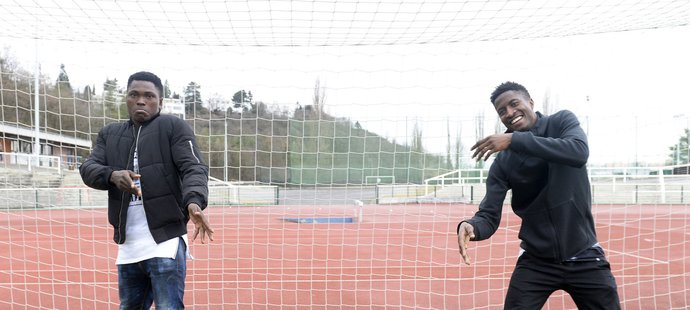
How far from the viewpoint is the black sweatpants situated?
236 cm

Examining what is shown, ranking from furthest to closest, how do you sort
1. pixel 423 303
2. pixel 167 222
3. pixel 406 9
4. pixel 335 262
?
pixel 335 262 < pixel 423 303 < pixel 406 9 < pixel 167 222

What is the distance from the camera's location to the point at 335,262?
7660 mm

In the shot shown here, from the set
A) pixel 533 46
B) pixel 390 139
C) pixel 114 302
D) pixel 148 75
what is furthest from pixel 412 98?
pixel 114 302

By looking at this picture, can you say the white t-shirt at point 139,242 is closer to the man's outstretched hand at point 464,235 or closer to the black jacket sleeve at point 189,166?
the black jacket sleeve at point 189,166

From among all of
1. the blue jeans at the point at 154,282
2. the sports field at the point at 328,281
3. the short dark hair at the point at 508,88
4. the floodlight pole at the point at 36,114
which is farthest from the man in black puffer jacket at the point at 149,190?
the sports field at the point at 328,281

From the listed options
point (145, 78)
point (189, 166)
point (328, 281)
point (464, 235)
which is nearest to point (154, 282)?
point (189, 166)

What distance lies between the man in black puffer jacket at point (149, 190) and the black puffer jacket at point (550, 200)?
1416 mm

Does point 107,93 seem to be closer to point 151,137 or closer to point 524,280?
point 151,137

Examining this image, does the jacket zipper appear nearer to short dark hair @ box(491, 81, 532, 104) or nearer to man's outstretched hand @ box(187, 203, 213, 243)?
man's outstretched hand @ box(187, 203, 213, 243)

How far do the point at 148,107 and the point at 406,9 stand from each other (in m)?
2.45

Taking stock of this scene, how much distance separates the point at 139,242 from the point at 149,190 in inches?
9.6

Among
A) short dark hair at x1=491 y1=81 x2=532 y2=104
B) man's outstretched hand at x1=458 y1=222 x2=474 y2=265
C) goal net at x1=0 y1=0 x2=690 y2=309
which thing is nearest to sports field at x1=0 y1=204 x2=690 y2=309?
goal net at x1=0 y1=0 x2=690 y2=309

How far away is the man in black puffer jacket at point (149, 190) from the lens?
2314mm

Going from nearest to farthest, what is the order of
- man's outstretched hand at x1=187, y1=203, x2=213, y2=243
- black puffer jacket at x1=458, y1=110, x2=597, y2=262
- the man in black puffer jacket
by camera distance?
man's outstretched hand at x1=187, y1=203, x2=213, y2=243, the man in black puffer jacket, black puffer jacket at x1=458, y1=110, x2=597, y2=262
